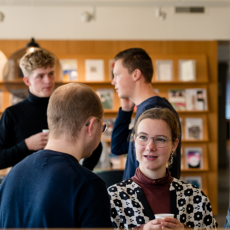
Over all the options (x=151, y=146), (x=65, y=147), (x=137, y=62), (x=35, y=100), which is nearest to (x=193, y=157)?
(x=137, y=62)

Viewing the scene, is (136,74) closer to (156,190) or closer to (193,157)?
(156,190)

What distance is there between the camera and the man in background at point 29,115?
2.02 m

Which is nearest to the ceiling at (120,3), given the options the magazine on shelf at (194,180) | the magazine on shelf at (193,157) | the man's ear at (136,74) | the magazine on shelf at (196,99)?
the magazine on shelf at (196,99)

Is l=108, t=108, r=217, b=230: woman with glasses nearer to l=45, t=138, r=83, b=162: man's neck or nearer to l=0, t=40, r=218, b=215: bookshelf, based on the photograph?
l=45, t=138, r=83, b=162: man's neck

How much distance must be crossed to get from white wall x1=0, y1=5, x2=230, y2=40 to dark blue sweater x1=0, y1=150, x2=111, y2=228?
4695 mm

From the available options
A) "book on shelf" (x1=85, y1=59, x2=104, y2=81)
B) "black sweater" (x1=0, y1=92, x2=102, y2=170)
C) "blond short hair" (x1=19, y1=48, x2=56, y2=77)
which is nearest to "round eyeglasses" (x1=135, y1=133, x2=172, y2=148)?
"black sweater" (x1=0, y1=92, x2=102, y2=170)

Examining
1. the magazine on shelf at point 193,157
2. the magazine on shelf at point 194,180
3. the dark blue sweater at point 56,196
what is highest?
the dark blue sweater at point 56,196

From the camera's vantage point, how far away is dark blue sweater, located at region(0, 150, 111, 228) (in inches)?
37.8

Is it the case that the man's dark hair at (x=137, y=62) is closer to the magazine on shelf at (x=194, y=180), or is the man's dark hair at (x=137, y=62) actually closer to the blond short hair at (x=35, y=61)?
the blond short hair at (x=35, y=61)

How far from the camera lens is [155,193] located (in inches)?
59.4

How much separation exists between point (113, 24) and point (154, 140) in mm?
4226

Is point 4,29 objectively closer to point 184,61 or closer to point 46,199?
point 184,61

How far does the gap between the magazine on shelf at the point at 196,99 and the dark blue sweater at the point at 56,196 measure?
470cm

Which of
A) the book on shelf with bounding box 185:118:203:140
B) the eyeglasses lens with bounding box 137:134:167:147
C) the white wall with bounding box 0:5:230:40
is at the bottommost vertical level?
the book on shelf with bounding box 185:118:203:140
